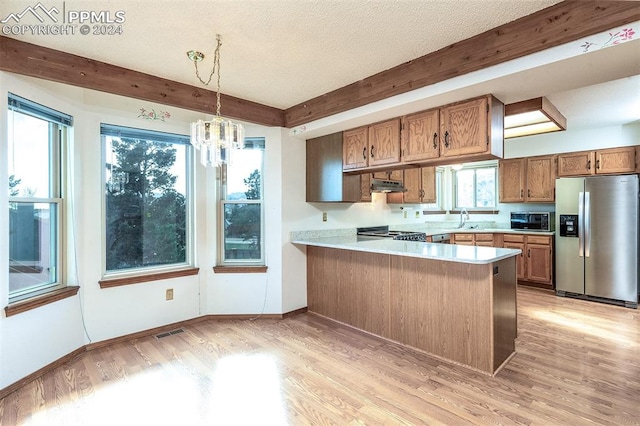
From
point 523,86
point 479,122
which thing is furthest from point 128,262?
point 523,86

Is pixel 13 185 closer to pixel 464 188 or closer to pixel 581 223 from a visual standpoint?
pixel 581 223

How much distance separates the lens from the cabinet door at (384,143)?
10.2 ft

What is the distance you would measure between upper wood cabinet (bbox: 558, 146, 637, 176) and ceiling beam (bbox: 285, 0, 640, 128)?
370 cm

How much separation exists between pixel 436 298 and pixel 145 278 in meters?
2.93

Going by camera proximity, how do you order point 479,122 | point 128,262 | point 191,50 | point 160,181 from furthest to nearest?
point 160,181, point 128,262, point 479,122, point 191,50

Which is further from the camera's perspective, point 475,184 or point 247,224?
point 475,184

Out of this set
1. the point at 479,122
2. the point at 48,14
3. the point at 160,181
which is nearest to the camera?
the point at 48,14

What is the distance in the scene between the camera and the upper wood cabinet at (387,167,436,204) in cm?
509

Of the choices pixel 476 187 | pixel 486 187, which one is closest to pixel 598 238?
pixel 486 187

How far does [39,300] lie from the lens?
8.16 ft

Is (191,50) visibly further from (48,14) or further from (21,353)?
(21,353)

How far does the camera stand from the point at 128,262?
333 centimetres

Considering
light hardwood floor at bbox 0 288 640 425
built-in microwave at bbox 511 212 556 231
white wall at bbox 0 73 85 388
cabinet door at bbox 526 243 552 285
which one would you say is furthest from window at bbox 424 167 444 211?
white wall at bbox 0 73 85 388

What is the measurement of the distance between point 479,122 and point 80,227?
144 inches
